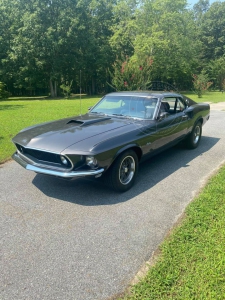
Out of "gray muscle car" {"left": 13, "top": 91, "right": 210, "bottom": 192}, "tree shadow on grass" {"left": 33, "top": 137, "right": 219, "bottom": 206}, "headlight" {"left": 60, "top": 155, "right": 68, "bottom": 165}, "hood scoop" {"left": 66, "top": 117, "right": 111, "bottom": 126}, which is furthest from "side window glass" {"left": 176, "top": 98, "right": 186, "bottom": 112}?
"headlight" {"left": 60, "top": 155, "right": 68, "bottom": 165}

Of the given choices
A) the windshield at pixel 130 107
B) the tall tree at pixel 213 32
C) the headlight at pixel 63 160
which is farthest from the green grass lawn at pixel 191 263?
the tall tree at pixel 213 32

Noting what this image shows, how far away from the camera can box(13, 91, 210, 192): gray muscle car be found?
3.27 meters

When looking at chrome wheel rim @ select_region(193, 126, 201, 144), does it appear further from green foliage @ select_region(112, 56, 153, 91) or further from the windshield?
green foliage @ select_region(112, 56, 153, 91)

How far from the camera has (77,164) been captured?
3.24 m

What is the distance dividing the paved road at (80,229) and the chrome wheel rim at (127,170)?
20 cm

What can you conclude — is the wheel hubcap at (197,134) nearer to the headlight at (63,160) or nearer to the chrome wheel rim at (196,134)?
the chrome wheel rim at (196,134)

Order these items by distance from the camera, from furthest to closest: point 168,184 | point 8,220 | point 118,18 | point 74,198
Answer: point 118,18 < point 168,184 < point 74,198 < point 8,220

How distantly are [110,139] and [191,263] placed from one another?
1887 millimetres

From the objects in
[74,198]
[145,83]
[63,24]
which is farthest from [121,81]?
[74,198]

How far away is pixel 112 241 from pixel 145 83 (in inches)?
677

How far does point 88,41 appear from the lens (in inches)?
1210

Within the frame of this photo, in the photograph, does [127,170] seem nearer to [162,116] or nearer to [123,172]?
[123,172]

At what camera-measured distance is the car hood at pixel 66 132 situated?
11.3 ft

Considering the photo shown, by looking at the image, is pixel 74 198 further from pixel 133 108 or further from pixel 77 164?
pixel 133 108
